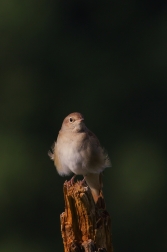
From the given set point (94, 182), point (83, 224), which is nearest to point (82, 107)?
point (94, 182)

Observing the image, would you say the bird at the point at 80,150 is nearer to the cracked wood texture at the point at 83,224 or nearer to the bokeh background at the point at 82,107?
the cracked wood texture at the point at 83,224

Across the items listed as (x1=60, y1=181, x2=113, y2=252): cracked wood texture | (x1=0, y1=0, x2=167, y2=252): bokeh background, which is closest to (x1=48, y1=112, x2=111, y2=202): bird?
(x1=60, y1=181, x2=113, y2=252): cracked wood texture

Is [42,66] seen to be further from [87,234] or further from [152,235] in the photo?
[87,234]

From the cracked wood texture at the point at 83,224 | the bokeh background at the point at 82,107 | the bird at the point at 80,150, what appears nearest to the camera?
the cracked wood texture at the point at 83,224

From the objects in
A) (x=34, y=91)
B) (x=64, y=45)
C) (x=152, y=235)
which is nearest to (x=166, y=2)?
(x=64, y=45)

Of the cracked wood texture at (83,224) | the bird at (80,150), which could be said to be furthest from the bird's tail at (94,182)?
the cracked wood texture at (83,224)

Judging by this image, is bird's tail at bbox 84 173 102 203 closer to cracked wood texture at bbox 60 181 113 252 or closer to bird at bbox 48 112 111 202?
bird at bbox 48 112 111 202
